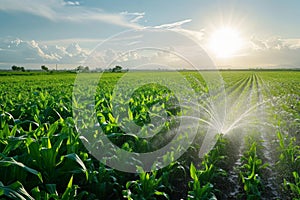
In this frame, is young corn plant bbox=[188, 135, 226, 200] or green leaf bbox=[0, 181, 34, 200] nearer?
green leaf bbox=[0, 181, 34, 200]

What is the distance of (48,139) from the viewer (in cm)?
315

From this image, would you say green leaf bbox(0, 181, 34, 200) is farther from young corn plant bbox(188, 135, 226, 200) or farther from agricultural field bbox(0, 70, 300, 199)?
young corn plant bbox(188, 135, 226, 200)

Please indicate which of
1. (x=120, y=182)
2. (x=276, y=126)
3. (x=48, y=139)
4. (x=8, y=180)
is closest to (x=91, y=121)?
(x=120, y=182)

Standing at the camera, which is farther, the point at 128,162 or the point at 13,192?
the point at 128,162

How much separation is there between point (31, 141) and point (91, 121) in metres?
1.96

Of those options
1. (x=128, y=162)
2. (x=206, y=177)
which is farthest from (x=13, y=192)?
(x=206, y=177)

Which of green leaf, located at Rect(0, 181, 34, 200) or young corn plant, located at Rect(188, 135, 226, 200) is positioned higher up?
green leaf, located at Rect(0, 181, 34, 200)

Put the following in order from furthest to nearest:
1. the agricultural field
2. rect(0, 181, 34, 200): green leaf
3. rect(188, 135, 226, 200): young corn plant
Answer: rect(188, 135, 226, 200): young corn plant, the agricultural field, rect(0, 181, 34, 200): green leaf

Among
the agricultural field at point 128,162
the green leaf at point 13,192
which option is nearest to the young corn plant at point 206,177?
the agricultural field at point 128,162

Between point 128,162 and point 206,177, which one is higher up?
point 128,162

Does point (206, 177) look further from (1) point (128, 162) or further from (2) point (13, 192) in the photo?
(2) point (13, 192)

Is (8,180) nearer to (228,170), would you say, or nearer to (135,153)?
(135,153)

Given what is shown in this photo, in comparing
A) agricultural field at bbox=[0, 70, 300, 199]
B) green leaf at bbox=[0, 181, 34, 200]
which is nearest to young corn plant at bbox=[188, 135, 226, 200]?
agricultural field at bbox=[0, 70, 300, 199]

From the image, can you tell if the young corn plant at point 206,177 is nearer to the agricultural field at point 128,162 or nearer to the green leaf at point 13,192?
the agricultural field at point 128,162
